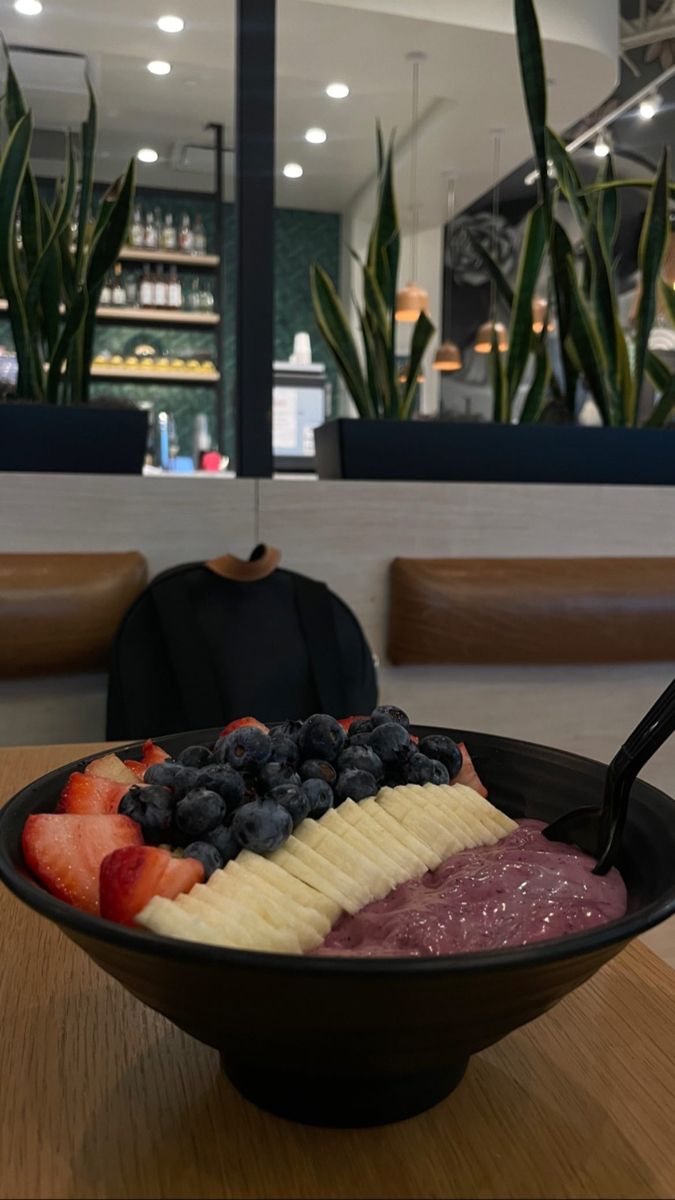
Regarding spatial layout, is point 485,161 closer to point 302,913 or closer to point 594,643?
point 594,643

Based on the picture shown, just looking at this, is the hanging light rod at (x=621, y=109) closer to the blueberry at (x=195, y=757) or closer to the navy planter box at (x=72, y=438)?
the navy planter box at (x=72, y=438)

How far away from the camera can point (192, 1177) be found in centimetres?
37

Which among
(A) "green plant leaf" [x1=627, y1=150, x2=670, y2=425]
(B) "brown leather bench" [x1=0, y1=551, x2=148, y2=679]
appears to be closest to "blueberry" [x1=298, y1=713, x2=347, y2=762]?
(B) "brown leather bench" [x1=0, y1=551, x2=148, y2=679]

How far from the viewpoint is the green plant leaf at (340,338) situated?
1.79m

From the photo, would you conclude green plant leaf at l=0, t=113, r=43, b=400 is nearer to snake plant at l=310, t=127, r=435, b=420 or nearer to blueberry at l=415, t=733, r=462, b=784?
snake plant at l=310, t=127, r=435, b=420

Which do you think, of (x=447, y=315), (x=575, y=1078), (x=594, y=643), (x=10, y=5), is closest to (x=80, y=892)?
(x=575, y=1078)

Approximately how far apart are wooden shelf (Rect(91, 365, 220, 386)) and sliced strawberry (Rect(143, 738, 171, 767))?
5.58 m

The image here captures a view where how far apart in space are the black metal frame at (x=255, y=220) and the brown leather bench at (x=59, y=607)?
0.37 meters

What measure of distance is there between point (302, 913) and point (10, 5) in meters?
5.00

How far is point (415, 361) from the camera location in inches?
70.7

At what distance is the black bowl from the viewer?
0.31m

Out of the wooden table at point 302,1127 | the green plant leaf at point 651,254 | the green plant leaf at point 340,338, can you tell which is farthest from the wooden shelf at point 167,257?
the wooden table at point 302,1127

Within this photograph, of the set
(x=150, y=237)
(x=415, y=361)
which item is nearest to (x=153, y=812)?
(x=415, y=361)

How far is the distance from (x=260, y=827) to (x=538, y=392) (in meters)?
1.61
